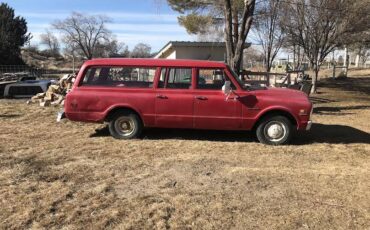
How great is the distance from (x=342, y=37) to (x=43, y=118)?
17.2m

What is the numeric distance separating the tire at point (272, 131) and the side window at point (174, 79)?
1.70 metres

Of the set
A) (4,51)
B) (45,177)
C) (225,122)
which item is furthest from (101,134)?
(4,51)

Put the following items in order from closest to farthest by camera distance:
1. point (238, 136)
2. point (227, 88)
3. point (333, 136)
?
point (227, 88), point (238, 136), point (333, 136)

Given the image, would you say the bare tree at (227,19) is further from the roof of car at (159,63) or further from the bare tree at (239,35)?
the roof of car at (159,63)

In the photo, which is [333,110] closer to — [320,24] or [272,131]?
[272,131]

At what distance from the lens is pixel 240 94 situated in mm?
9109

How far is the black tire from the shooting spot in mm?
9430

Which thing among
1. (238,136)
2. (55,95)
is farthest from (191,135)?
(55,95)

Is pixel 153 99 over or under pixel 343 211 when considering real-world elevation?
over

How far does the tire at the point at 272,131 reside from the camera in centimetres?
914

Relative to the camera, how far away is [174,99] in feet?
30.3

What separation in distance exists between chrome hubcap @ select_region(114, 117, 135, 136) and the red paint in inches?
11.2

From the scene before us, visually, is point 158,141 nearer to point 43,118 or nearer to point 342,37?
point 43,118

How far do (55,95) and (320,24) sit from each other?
46.6 ft
